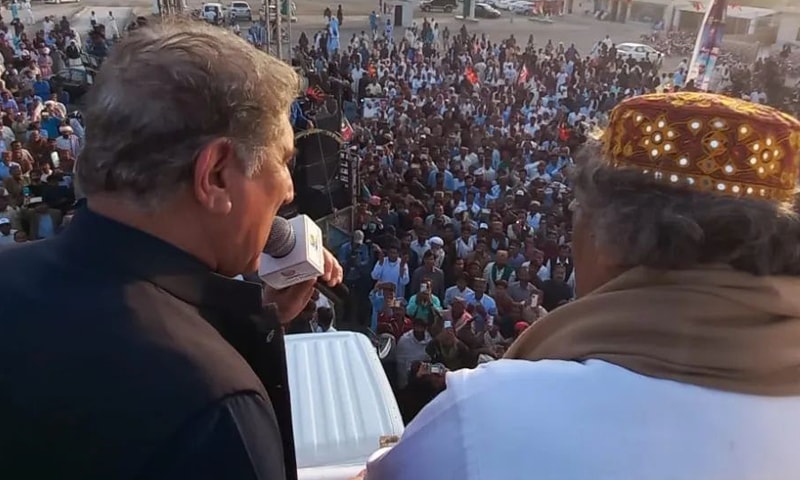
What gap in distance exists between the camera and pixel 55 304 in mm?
988

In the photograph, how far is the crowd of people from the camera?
5.65 metres

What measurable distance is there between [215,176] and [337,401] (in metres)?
0.98

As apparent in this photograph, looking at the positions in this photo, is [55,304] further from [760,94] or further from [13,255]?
[760,94]

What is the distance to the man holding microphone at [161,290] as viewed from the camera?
92 cm

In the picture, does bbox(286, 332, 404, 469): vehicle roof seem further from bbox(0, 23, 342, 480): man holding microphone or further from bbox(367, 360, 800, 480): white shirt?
bbox(367, 360, 800, 480): white shirt

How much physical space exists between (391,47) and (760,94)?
874 cm

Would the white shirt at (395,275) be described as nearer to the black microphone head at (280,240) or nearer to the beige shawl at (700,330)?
the black microphone head at (280,240)

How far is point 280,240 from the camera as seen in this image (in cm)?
150

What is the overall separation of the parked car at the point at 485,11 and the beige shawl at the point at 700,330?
31255 mm

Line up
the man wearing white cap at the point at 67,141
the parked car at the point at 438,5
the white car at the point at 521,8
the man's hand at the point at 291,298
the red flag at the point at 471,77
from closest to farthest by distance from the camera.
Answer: the man's hand at the point at 291,298 < the man wearing white cap at the point at 67,141 < the red flag at the point at 471,77 < the parked car at the point at 438,5 < the white car at the point at 521,8

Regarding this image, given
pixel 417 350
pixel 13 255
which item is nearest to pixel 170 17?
pixel 13 255

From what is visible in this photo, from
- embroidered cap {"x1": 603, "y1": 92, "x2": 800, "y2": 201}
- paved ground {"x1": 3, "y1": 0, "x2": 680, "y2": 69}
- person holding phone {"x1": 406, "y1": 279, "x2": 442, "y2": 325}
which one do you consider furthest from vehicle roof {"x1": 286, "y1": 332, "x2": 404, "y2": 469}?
paved ground {"x1": 3, "y1": 0, "x2": 680, "y2": 69}

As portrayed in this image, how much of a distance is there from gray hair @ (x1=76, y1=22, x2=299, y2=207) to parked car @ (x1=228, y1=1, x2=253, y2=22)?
905 inches

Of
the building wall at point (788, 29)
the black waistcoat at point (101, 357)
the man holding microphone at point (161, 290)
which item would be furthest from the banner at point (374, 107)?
the building wall at point (788, 29)
